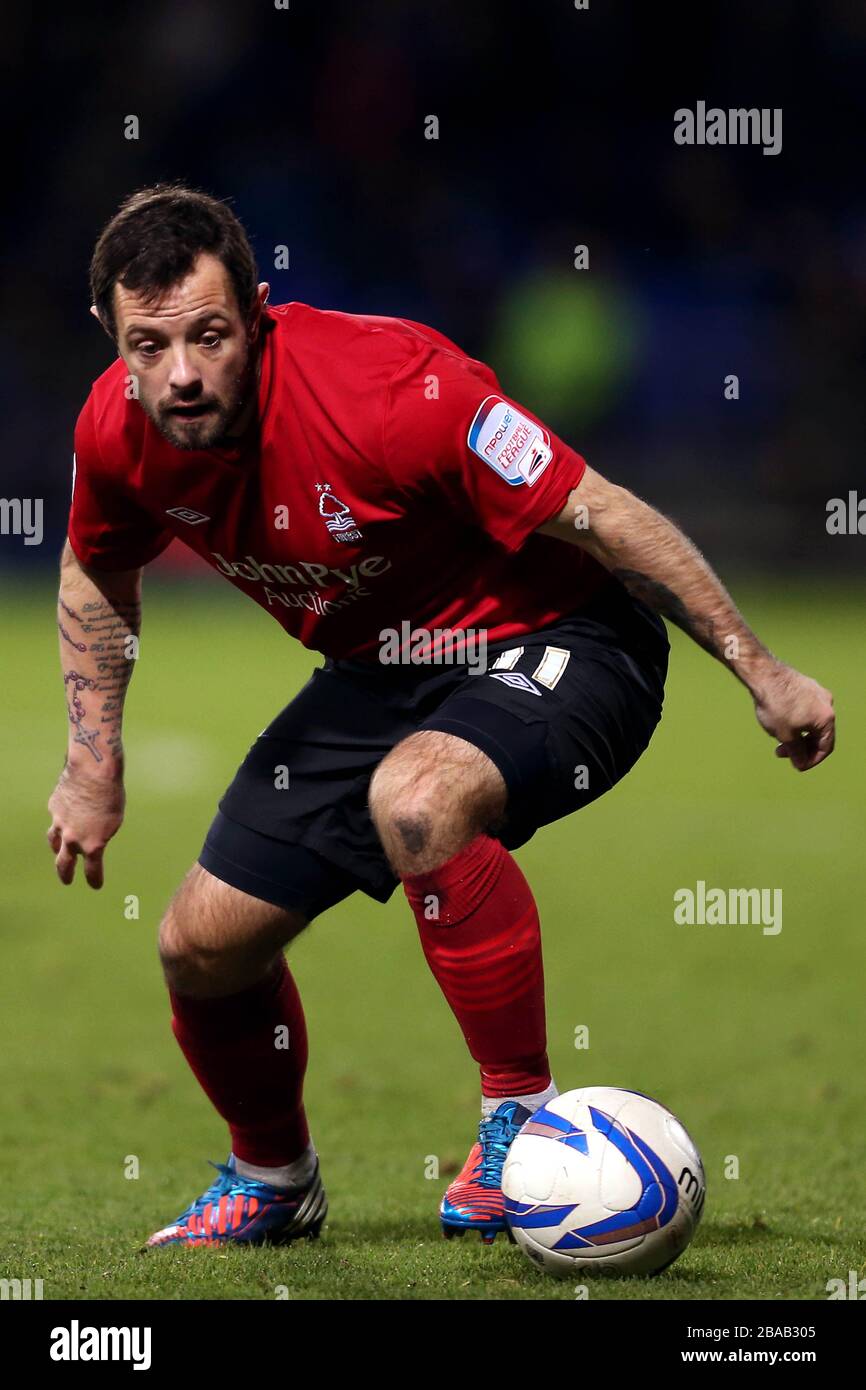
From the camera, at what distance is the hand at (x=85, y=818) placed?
14.2 feet

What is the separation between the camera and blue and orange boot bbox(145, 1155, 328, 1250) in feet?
13.5

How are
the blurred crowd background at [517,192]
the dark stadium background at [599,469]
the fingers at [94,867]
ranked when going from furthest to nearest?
the blurred crowd background at [517,192] → the dark stadium background at [599,469] → the fingers at [94,867]

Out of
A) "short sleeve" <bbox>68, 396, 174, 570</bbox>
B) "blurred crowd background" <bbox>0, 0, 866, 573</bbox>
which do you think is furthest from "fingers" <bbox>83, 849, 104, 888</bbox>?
"blurred crowd background" <bbox>0, 0, 866, 573</bbox>

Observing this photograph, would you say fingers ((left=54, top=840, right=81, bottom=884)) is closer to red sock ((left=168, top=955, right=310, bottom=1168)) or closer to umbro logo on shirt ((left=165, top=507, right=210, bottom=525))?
red sock ((left=168, top=955, right=310, bottom=1168))

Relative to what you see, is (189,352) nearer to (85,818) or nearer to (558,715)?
(558,715)

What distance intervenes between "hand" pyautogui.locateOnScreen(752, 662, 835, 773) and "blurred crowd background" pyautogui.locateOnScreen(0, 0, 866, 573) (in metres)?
14.4

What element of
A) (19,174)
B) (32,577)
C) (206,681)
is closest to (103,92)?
(19,174)

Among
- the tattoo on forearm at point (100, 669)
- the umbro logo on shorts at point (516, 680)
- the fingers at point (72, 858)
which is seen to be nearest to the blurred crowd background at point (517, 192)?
the tattoo on forearm at point (100, 669)

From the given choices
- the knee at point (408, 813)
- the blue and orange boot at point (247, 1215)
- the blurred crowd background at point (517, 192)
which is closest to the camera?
the knee at point (408, 813)

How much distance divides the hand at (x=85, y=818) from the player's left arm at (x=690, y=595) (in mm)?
1260

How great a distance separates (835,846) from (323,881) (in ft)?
19.4

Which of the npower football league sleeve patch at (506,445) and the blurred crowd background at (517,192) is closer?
the npower football league sleeve patch at (506,445)

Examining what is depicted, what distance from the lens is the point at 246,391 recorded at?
3812mm

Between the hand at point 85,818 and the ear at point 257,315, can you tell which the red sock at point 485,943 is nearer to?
the hand at point 85,818
